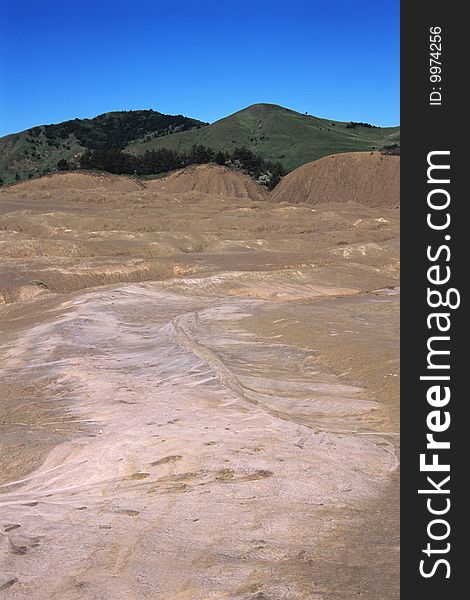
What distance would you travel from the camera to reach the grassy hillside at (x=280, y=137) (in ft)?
375

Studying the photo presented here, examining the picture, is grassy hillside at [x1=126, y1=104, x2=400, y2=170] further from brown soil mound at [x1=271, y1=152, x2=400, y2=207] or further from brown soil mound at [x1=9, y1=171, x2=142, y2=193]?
brown soil mound at [x1=9, y1=171, x2=142, y2=193]

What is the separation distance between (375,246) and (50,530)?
31.4 metres

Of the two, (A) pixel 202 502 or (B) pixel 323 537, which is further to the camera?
(A) pixel 202 502

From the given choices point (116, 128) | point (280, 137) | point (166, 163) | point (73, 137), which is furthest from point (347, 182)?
point (116, 128)

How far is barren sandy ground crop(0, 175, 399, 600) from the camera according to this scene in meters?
5.91

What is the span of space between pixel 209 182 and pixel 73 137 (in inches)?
2917

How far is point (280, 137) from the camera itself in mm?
124750

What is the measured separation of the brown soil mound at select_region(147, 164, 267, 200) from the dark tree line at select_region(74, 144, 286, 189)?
7.90m

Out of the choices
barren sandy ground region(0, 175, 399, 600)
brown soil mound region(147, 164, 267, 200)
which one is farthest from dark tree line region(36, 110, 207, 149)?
barren sandy ground region(0, 175, 399, 600)

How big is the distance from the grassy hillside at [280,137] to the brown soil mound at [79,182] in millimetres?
41030

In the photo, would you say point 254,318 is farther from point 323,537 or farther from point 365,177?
point 365,177

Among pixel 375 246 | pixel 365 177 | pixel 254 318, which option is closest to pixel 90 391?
pixel 254 318

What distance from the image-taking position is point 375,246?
36406 millimetres

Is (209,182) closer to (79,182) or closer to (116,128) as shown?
(79,182)
